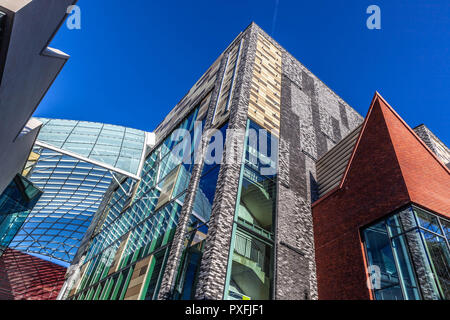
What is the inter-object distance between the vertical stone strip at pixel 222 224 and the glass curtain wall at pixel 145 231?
3403 millimetres

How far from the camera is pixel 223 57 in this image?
23938 mm

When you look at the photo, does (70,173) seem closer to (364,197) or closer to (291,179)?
(291,179)

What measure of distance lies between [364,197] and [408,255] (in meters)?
3.18

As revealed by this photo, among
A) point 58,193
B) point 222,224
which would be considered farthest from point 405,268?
point 58,193

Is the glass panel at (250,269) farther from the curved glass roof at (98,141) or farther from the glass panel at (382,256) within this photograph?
the curved glass roof at (98,141)

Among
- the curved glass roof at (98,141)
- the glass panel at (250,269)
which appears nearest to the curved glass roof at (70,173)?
the curved glass roof at (98,141)

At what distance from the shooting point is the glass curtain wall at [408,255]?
8.73 meters

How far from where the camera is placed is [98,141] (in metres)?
26.6

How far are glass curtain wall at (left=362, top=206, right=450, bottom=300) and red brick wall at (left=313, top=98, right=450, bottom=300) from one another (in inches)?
16.1

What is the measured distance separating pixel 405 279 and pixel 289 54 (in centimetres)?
2023

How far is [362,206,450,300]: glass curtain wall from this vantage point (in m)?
8.73

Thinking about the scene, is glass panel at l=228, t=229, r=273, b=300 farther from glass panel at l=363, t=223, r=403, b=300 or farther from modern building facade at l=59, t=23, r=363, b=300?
glass panel at l=363, t=223, r=403, b=300

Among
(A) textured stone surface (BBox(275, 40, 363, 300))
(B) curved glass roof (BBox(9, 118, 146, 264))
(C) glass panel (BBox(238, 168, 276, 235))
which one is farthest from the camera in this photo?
(B) curved glass roof (BBox(9, 118, 146, 264))

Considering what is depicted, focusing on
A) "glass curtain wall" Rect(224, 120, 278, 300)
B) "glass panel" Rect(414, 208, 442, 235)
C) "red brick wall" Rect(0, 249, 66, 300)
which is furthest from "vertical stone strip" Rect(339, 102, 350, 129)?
"red brick wall" Rect(0, 249, 66, 300)
